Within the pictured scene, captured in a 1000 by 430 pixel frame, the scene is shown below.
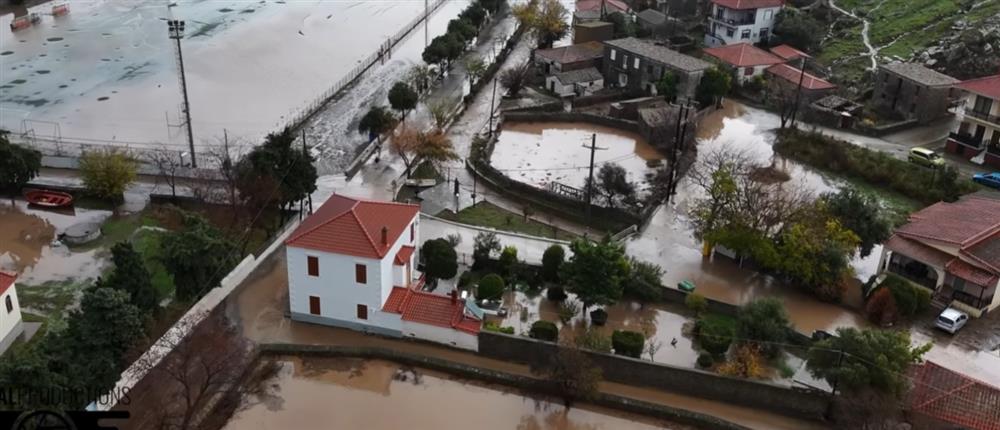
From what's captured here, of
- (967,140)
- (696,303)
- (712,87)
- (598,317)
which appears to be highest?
(967,140)

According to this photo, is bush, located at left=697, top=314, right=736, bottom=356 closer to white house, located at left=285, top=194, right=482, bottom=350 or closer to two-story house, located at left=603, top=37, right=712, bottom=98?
white house, located at left=285, top=194, right=482, bottom=350

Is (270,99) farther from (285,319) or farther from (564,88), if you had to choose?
(285,319)

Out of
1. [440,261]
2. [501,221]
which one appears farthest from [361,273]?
[501,221]

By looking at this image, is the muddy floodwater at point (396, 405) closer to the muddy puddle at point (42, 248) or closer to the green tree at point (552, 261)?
the green tree at point (552, 261)

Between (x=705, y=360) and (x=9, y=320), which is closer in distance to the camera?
(x=705, y=360)

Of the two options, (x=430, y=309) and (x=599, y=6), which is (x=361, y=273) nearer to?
(x=430, y=309)

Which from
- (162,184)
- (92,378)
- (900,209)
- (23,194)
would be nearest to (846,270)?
(900,209)
